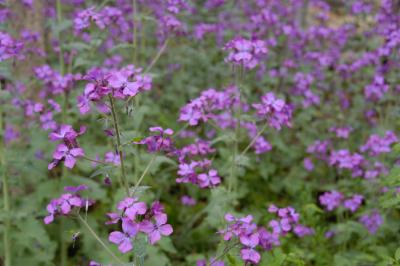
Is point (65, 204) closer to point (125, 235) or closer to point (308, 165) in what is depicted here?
point (125, 235)

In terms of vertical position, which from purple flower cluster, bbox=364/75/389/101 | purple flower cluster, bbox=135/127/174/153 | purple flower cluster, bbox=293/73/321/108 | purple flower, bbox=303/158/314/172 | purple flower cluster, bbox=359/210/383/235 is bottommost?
purple flower, bbox=303/158/314/172

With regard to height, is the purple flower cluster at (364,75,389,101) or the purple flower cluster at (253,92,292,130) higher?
the purple flower cluster at (253,92,292,130)

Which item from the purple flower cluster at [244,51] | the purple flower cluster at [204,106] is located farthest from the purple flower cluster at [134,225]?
the purple flower cluster at [244,51]

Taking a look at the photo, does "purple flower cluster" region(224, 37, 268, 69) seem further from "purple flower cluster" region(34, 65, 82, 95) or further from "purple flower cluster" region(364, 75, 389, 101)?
"purple flower cluster" region(364, 75, 389, 101)

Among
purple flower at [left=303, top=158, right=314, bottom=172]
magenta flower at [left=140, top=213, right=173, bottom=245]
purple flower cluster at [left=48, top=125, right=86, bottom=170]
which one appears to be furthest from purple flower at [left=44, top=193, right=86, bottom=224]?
purple flower at [left=303, top=158, right=314, bottom=172]

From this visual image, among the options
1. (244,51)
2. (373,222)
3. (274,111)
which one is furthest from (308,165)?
(244,51)

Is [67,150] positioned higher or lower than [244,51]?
lower

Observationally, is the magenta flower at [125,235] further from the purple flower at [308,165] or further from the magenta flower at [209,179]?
the purple flower at [308,165]
